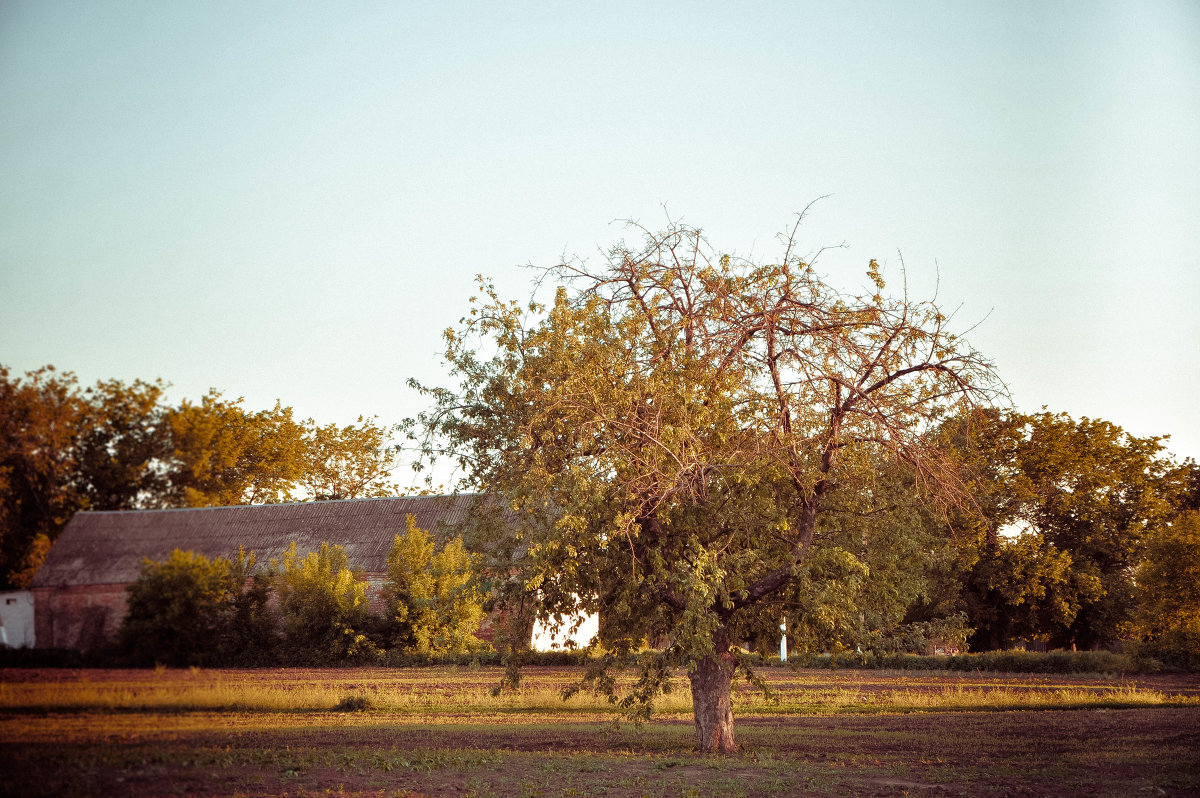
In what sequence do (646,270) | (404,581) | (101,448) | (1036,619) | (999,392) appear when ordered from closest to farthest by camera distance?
(101,448) < (404,581) < (999,392) < (646,270) < (1036,619)

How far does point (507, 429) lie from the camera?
14.8m

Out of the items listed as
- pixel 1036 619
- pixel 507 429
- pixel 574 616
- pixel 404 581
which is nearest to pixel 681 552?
pixel 574 616

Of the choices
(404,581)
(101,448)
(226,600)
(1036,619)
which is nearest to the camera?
(226,600)

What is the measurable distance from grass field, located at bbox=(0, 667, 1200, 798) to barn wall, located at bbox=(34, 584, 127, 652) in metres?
0.24

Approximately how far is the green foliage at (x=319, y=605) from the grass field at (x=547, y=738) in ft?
1.22

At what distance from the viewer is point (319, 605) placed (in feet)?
21.5

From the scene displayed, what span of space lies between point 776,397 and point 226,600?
36.2 ft

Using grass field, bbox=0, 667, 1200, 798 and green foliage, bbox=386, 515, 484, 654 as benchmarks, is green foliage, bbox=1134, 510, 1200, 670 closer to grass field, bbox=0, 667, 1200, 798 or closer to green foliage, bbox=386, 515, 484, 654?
grass field, bbox=0, 667, 1200, 798

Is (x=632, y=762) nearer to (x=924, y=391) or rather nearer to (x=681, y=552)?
(x=681, y=552)

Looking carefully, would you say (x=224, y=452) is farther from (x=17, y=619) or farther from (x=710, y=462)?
(x=710, y=462)

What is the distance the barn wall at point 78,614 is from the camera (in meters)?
5.61

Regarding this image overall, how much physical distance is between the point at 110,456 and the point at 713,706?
488 inches

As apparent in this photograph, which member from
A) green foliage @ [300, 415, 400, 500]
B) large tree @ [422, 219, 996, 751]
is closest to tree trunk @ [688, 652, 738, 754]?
large tree @ [422, 219, 996, 751]

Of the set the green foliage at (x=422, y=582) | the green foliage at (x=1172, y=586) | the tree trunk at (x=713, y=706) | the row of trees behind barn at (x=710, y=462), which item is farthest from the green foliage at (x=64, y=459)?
the green foliage at (x=1172, y=586)
